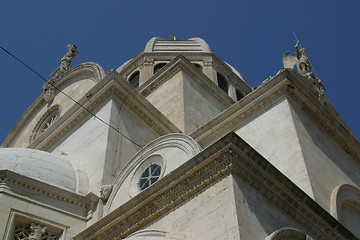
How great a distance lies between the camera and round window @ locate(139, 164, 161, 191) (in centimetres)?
1208

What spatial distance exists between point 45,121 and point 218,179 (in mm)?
13340

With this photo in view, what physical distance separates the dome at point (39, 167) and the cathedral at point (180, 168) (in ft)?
0.13

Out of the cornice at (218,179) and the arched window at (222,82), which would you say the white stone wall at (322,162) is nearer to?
the cornice at (218,179)

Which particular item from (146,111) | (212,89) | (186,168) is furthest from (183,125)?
(186,168)

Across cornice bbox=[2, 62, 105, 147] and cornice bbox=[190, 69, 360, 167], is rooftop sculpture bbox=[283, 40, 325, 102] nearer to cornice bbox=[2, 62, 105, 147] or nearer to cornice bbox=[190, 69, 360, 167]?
cornice bbox=[190, 69, 360, 167]

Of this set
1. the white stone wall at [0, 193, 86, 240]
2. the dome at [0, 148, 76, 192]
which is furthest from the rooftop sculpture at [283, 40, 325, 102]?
the white stone wall at [0, 193, 86, 240]

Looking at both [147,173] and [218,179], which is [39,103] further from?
[218,179]

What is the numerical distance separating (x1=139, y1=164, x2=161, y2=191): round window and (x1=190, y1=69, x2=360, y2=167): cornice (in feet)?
16.6

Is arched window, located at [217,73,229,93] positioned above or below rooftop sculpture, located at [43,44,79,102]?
above

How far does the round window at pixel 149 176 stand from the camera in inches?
476

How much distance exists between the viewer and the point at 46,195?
42.0ft

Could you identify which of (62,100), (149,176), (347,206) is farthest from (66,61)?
(347,206)

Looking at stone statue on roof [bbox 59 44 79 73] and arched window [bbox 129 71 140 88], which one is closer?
stone statue on roof [bbox 59 44 79 73]

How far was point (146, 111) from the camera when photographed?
17.1 metres
